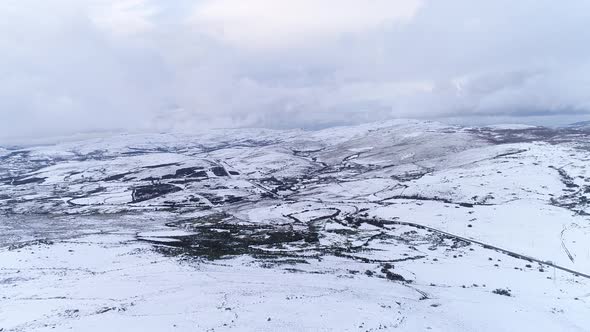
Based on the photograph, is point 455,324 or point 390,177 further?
point 390,177

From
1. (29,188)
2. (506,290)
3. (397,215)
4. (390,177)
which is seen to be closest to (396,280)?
(506,290)

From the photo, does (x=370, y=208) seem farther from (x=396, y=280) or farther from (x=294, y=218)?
(x=396, y=280)

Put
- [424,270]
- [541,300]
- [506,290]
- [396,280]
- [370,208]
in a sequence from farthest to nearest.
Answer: [370,208] → [424,270] → [396,280] → [506,290] → [541,300]

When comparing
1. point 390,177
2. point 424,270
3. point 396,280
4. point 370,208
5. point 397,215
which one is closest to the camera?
point 396,280

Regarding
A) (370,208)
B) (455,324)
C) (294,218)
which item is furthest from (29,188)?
(455,324)

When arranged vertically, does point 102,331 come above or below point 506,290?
above

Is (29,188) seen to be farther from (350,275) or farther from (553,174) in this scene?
(553,174)
